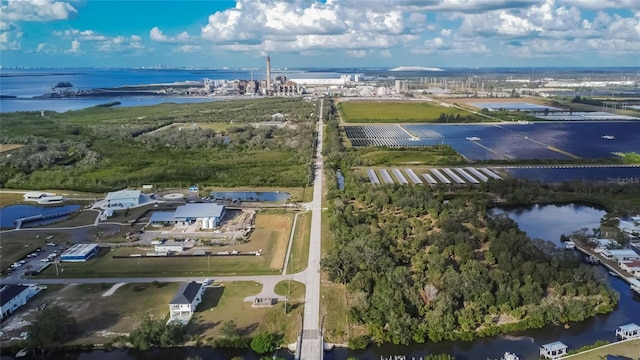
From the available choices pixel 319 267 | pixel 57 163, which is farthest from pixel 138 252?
pixel 57 163

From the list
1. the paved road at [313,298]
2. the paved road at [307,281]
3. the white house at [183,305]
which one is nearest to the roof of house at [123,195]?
A: the paved road at [307,281]

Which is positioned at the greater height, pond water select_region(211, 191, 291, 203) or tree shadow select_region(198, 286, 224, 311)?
pond water select_region(211, 191, 291, 203)

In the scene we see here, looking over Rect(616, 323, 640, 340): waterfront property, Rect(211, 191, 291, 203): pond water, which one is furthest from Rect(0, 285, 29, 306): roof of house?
Rect(616, 323, 640, 340): waterfront property

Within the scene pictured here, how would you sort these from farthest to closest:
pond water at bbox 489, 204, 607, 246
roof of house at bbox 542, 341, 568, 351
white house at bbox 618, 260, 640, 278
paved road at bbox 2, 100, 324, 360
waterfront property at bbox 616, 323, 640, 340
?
pond water at bbox 489, 204, 607, 246 < white house at bbox 618, 260, 640, 278 < waterfront property at bbox 616, 323, 640, 340 < paved road at bbox 2, 100, 324, 360 < roof of house at bbox 542, 341, 568, 351

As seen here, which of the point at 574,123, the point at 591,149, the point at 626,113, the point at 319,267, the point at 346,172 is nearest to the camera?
the point at 319,267

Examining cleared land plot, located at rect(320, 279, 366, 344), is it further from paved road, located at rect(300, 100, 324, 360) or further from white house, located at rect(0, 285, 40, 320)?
white house, located at rect(0, 285, 40, 320)

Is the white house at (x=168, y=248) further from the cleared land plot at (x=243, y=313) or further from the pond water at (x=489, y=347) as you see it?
the pond water at (x=489, y=347)

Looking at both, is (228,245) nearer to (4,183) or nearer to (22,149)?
(4,183)
